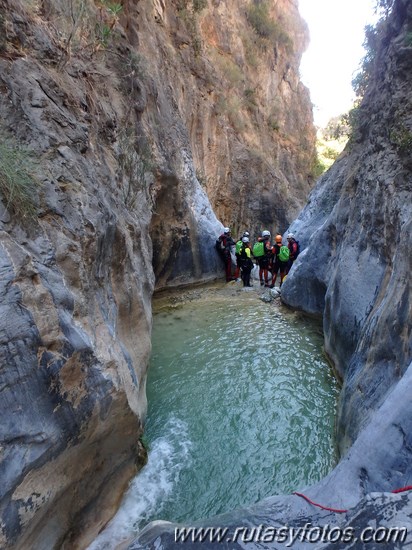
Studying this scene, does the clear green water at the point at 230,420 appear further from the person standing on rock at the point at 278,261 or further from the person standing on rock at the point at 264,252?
the person standing on rock at the point at 264,252

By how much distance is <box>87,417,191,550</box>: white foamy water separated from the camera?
354cm

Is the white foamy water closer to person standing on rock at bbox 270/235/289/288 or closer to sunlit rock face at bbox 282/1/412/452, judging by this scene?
sunlit rock face at bbox 282/1/412/452

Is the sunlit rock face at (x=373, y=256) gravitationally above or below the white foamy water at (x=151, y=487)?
above

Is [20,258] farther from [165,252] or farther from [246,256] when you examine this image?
[246,256]

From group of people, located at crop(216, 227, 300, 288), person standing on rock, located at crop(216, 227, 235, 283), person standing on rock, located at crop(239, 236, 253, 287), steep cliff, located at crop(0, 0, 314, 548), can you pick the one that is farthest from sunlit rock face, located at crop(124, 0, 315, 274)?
person standing on rock, located at crop(239, 236, 253, 287)

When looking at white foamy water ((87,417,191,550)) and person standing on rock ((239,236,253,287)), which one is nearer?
white foamy water ((87,417,191,550))

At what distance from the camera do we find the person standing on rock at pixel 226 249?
44.2 ft

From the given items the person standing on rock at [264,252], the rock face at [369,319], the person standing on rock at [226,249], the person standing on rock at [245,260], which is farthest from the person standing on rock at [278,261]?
the rock face at [369,319]

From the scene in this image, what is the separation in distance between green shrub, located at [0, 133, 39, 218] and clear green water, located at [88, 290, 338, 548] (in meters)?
3.29

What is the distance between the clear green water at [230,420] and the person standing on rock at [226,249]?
16.1ft

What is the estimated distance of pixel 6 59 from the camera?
441 centimetres

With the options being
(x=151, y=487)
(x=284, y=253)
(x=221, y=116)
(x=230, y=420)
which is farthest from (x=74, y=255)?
(x=221, y=116)

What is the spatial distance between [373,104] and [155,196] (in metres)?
6.30

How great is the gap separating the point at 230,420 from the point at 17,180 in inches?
168
